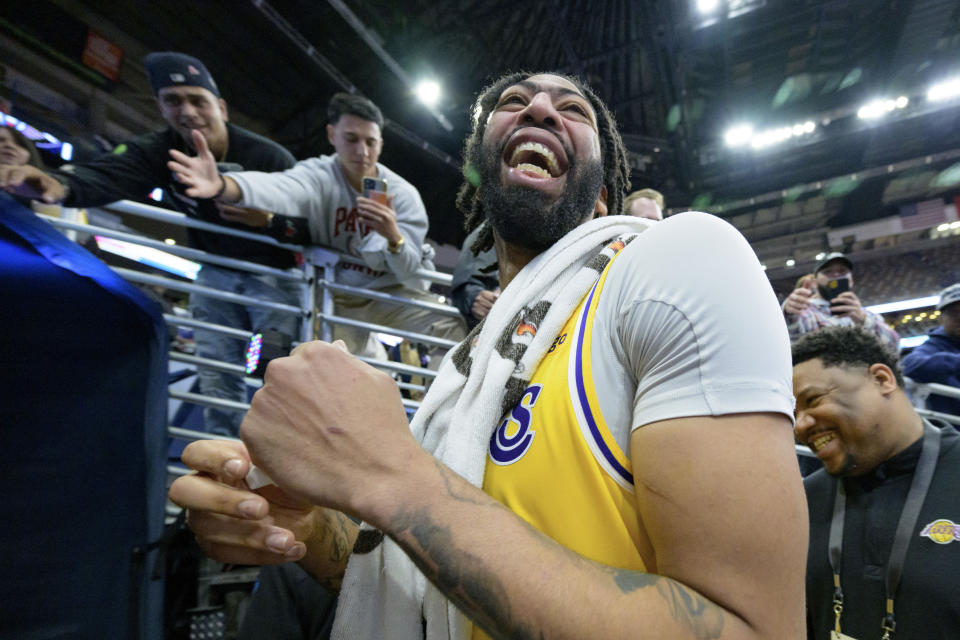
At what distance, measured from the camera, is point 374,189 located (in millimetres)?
3006

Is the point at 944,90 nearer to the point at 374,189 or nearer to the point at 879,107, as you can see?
the point at 879,107

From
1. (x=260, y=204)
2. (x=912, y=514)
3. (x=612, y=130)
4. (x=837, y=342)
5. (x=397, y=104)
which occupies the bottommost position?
(x=912, y=514)

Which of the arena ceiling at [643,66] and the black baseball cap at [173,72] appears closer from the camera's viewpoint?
the black baseball cap at [173,72]

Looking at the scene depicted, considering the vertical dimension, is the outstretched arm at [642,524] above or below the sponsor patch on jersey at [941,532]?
above

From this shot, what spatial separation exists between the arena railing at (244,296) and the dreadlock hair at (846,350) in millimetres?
1955

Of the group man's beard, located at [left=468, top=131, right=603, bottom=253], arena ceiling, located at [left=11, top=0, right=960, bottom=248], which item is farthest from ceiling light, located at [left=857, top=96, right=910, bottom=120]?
man's beard, located at [left=468, top=131, right=603, bottom=253]

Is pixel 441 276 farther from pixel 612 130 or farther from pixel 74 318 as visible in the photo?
pixel 74 318

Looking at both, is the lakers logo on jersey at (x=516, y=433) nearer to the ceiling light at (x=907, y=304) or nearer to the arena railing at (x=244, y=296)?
the arena railing at (x=244, y=296)

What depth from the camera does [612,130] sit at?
195 cm

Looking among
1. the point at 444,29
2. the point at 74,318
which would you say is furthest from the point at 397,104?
the point at 74,318

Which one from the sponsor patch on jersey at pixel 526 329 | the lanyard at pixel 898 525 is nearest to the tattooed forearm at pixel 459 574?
the sponsor patch on jersey at pixel 526 329

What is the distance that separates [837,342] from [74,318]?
318 centimetres

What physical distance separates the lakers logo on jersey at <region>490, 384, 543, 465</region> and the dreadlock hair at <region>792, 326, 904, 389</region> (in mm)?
2453

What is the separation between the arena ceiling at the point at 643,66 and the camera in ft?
26.9
